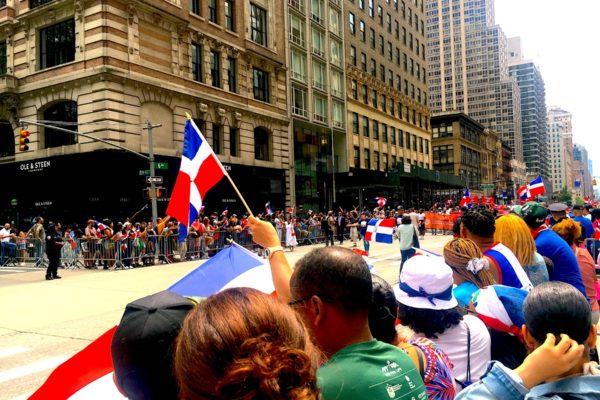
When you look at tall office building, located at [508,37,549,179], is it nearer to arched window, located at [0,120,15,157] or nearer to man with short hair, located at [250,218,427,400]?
arched window, located at [0,120,15,157]

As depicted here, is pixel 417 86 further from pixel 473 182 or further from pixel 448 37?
pixel 448 37

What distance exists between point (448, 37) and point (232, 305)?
522ft

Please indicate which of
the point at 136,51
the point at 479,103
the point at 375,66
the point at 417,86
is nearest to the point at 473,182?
the point at 417,86

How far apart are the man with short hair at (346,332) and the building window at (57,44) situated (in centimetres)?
2834

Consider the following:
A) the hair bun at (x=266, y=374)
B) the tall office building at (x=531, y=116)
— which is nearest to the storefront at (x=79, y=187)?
the hair bun at (x=266, y=374)

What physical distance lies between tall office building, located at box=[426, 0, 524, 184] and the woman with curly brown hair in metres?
152

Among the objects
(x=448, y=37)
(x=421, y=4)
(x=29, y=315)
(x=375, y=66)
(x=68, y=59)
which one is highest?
(x=448, y=37)

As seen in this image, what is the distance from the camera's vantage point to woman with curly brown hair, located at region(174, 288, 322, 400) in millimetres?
1245

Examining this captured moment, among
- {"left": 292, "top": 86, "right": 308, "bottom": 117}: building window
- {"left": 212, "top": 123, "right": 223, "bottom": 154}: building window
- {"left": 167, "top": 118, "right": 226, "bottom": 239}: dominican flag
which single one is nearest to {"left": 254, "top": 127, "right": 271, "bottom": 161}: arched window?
{"left": 212, "top": 123, "right": 223, "bottom": 154}: building window

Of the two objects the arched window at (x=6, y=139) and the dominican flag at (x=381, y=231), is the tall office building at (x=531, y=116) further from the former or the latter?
the dominican flag at (x=381, y=231)

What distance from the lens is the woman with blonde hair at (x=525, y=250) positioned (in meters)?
4.33

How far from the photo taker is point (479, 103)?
149000 millimetres

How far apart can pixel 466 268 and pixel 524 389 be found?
1884mm

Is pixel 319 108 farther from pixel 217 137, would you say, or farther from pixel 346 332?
pixel 346 332
